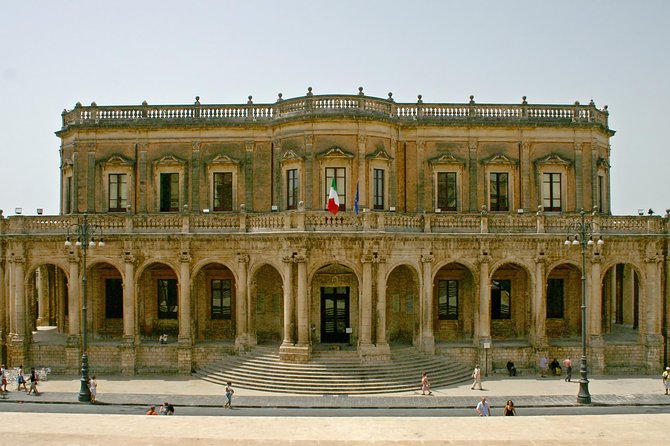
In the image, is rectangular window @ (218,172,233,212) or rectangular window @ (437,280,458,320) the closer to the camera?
rectangular window @ (437,280,458,320)

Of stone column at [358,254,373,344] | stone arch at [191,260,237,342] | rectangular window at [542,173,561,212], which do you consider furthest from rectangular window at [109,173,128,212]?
rectangular window at [542,173,561,212]

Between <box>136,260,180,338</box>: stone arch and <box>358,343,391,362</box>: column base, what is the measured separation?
1197 centimetres

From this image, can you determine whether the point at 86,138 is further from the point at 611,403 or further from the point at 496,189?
the point at 611,403

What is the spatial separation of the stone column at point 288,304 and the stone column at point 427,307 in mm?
7060

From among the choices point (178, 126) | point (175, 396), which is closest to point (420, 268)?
point (175, 396)

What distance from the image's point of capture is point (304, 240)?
3497 cm

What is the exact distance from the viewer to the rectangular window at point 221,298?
40.2 m

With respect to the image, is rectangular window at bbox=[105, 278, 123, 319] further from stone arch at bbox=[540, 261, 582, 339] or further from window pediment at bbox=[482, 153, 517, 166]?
stone arch at bbox=[540, 261, 582, 339]

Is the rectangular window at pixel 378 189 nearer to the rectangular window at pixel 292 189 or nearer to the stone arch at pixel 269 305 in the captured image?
the rectangular window at pixel 292 189

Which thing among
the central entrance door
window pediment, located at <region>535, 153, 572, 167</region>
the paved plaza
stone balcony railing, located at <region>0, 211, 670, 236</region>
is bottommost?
the paved plaza

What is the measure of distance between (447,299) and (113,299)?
19.8 m

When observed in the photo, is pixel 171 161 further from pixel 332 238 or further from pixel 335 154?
pixel 332 238

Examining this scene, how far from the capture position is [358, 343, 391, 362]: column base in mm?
34656

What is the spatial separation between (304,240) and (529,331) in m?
13.7
